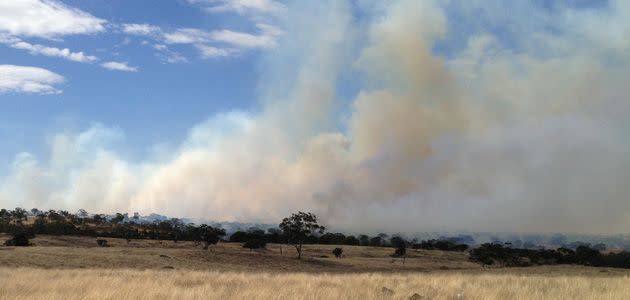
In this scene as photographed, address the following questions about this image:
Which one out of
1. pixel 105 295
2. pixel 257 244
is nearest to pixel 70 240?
pixel 257 244

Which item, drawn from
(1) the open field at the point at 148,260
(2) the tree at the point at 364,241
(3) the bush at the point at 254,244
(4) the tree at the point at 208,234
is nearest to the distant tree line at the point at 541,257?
(1) the open field at the point at 148,260

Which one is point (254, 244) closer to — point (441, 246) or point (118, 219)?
point (441, 246)

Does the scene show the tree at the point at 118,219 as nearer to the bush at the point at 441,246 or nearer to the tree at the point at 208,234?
the tree at the point at 208,234

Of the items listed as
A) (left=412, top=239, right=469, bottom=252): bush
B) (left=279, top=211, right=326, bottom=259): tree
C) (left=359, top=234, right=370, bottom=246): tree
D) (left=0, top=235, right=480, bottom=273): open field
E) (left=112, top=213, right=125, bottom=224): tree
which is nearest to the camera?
(left=0, top=235, right=480, bottom=273): open field

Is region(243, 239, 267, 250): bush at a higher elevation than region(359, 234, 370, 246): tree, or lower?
lower

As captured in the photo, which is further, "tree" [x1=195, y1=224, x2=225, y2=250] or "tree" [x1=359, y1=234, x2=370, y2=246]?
"tree" [x1=359, y1=234, x2=370, y2=246]

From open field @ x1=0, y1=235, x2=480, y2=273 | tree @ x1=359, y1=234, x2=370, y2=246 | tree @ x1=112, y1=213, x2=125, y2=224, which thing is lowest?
open field @ x1=0, y1=235, x2=480, y2=273

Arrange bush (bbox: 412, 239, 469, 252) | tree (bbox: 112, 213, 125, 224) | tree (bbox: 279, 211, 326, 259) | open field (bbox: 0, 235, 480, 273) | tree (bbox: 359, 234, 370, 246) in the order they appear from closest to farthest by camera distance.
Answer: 1. open field (bbox: 0, 235, 480, 273)
2. tree (bbox: 279, 211, 326, 259)
3. bush (bbox: 412, 239, 469, 252)
4. tree (bbox: 359, 234, 370, 246)
5. tree (bbox: 112, 213, 125, 224)

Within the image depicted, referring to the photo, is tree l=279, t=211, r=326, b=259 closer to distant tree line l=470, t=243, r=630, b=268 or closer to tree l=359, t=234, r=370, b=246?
Result: distant tree line l=470, t=243, r=630, b=268

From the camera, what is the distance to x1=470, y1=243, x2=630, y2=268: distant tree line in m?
93.0

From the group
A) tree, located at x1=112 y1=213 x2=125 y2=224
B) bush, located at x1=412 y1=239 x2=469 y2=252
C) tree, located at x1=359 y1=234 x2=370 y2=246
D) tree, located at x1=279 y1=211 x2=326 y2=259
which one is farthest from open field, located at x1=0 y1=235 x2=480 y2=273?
tree, located at x1=359 y1=234 x2=370 y2=246

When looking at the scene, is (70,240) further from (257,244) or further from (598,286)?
(598,286)

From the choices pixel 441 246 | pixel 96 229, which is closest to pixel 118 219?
pixel 96 229

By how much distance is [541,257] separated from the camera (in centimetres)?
10700
